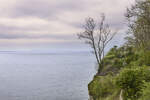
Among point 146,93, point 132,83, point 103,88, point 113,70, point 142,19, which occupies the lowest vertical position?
point 103,88

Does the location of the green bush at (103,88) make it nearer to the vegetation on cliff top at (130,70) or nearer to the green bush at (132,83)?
the vegetation on cliff top at (130,70)

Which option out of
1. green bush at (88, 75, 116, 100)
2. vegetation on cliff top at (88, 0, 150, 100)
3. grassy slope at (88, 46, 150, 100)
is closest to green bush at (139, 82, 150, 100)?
vegetation on cliff top at (88, 0, 150, 100)

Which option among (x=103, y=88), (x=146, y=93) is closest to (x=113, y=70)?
A: (x=103, y=88)

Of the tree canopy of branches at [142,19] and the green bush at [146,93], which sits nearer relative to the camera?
the green bush at [146,93]

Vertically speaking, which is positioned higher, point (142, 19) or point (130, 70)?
point (142, 19)

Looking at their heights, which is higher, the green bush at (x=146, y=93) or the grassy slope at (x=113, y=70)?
the green bush at (x=146, y=93)

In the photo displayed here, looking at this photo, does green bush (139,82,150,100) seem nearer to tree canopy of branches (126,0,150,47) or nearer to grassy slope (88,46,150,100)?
grassy slope (88,46,150,100)

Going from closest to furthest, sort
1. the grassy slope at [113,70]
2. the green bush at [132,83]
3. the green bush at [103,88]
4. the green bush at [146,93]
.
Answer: the green bush at [146,93]
the green bush at [132,83]
the grassy slope at [113,70]
the green bush at [103,88]

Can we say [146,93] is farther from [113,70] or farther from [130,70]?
[113,70]

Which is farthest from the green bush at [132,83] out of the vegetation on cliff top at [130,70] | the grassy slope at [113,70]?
the grassy slope at [113,70]

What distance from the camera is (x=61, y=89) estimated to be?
36531mm

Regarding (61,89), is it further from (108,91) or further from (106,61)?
(108,91)

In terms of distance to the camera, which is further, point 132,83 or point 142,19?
point 142,19

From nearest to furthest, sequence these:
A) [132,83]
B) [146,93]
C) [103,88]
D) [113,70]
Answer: [146,93] < [132,83] < [103,88] < [113,70]
